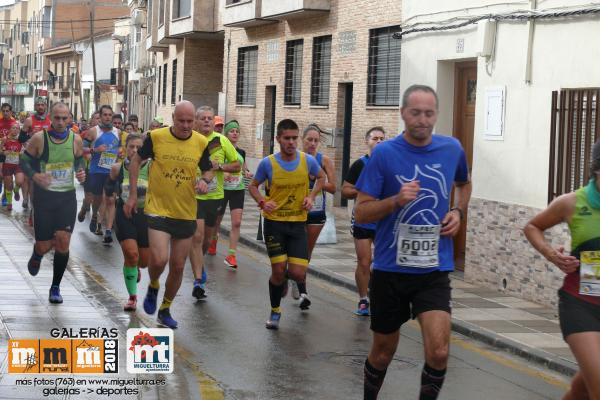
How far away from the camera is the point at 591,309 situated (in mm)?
6262

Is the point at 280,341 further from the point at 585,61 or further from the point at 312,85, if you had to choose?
the point at 312,85

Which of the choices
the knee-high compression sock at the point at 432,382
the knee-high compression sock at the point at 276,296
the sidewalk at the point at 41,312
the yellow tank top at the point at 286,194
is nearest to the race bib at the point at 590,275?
the knee-high compression sock at the point at 432,382

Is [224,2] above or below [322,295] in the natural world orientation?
above

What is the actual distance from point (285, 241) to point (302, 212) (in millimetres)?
329

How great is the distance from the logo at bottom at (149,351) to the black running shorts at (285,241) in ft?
5.44

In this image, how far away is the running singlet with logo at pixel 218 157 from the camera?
1318 centimetres

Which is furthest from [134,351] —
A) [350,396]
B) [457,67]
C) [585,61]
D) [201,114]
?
[457,67]

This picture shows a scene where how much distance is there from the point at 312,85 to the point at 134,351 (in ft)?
61.2

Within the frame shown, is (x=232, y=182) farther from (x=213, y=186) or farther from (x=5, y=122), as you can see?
(x=5, y=122)

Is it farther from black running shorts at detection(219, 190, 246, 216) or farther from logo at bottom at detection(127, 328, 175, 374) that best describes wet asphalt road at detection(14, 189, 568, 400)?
black running shorts at detection(219, 190, 246, 216)

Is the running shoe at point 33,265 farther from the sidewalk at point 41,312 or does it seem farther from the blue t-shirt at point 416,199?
the blue t-shirt at point 416,199

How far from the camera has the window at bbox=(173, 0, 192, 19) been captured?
39.9 metres

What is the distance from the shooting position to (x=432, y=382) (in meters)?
6.55

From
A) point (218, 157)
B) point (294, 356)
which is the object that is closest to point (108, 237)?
point (218, 157)
